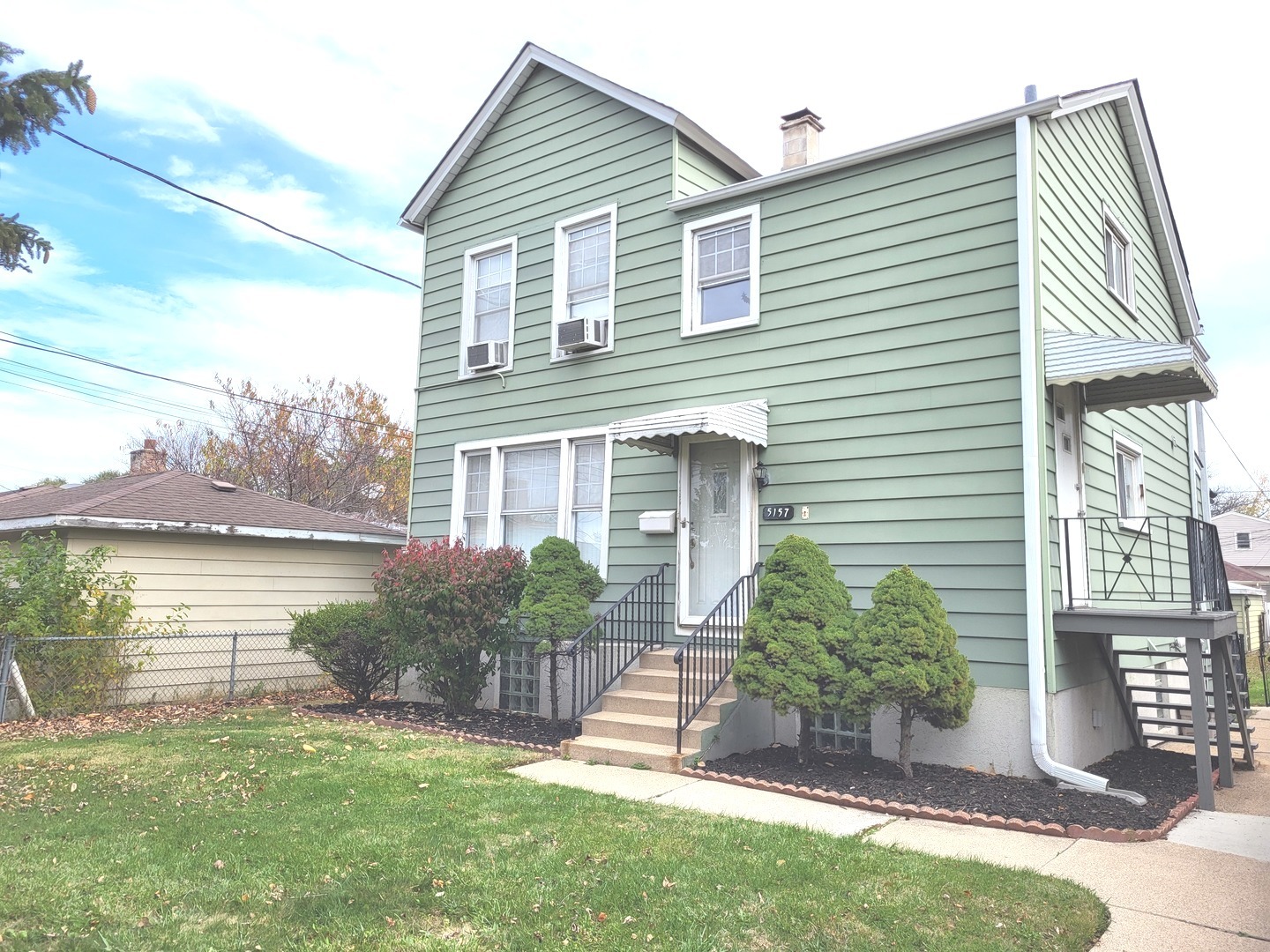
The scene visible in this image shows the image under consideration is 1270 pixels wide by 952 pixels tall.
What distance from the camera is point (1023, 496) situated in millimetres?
6902

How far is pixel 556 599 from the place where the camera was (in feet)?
29.3

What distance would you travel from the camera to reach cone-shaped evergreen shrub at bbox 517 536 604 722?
8.82 meters

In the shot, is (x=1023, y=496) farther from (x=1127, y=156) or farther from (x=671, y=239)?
(x=1127, y=156)

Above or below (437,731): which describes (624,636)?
above

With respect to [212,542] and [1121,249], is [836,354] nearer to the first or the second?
[1121,249]

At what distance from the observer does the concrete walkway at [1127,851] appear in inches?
154

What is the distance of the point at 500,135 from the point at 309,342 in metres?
19.2

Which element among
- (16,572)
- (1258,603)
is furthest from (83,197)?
(1258,603)

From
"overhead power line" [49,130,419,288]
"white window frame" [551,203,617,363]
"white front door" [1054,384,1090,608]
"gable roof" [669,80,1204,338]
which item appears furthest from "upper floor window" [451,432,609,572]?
"white front door" [1054,384,1090,608]

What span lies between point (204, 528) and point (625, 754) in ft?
24.8

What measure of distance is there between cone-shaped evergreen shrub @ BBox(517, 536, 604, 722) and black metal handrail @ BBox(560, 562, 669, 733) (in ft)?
0.59

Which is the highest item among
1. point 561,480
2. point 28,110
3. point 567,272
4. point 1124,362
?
point 28,110

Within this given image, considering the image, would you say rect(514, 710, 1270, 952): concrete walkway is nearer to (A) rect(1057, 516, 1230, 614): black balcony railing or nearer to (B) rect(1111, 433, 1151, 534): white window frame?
(A) rect(1057, 516, 1230, 614): black balcony railing

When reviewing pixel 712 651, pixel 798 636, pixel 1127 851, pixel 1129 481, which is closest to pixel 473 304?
pixel 712 651
